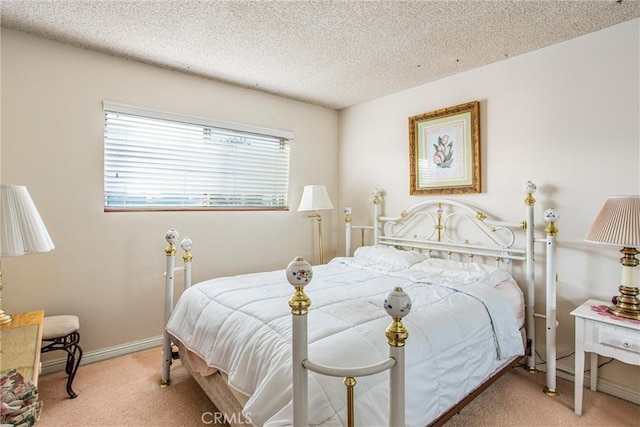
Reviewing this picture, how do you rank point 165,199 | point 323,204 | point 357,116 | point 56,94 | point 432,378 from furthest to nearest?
point 357,116 < point 323,204 < point 165,199 < point 56,94 < point 432,378

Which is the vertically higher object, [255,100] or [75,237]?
[255,100]

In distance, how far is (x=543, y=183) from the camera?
2533mm

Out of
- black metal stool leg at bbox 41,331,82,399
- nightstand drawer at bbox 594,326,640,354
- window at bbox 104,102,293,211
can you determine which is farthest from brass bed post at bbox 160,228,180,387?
nightstand drawer at bbox 594,326,640,354

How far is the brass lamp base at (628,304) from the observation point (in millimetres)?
1884

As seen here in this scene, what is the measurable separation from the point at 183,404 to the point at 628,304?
2.76m

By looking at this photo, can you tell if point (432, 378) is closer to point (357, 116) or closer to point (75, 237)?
point (75, 237)

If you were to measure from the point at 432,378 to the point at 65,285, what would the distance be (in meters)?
2.71

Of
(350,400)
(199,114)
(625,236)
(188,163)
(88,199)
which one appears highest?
(199,114)

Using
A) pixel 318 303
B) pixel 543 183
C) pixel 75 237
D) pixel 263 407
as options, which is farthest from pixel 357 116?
pixel 263 407

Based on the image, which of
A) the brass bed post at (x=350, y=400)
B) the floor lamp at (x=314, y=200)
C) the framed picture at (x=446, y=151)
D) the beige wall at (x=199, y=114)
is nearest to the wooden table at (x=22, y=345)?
the beige wall at (x=199, y=114)

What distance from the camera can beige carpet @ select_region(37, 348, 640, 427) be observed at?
75.2 inches

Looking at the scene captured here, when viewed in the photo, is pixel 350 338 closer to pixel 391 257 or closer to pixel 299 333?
pixel 299 333

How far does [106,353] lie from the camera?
2.70 metres

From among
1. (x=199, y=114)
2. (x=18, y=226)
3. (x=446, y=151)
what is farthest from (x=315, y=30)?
(x=18, y=226)
